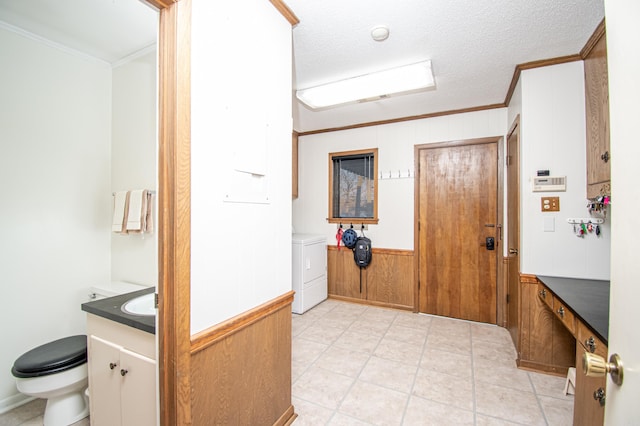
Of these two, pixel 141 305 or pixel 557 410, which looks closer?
pixel 141 305

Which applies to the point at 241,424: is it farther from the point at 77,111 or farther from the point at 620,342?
the point at 77,111

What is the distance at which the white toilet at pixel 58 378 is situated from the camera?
1534 millimetres

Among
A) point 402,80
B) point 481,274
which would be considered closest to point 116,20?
point 402,80

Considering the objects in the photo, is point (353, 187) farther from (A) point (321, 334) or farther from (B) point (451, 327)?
(B) point (451, 327)

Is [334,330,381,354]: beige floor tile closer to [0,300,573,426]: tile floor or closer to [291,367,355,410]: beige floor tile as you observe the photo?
[0,300,573,426]: tile floor

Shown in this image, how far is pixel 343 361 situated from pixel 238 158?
199 cm

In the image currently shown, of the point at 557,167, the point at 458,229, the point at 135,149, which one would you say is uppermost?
the point at 135,149

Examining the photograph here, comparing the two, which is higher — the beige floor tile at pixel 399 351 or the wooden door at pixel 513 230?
the wooden door at pixel 513 230

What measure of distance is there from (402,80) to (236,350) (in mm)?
2333

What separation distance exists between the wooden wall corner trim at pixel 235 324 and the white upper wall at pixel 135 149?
1.15 m

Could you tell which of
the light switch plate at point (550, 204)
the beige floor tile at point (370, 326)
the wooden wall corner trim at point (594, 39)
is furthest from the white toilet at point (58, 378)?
the wooden wall corner trim at point (594, 39)

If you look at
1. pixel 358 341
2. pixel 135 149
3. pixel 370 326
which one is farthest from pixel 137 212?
pixel 370 326

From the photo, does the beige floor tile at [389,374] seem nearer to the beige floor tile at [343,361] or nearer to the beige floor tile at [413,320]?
the beige floor tile at [343,361]

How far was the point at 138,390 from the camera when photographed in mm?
1270
